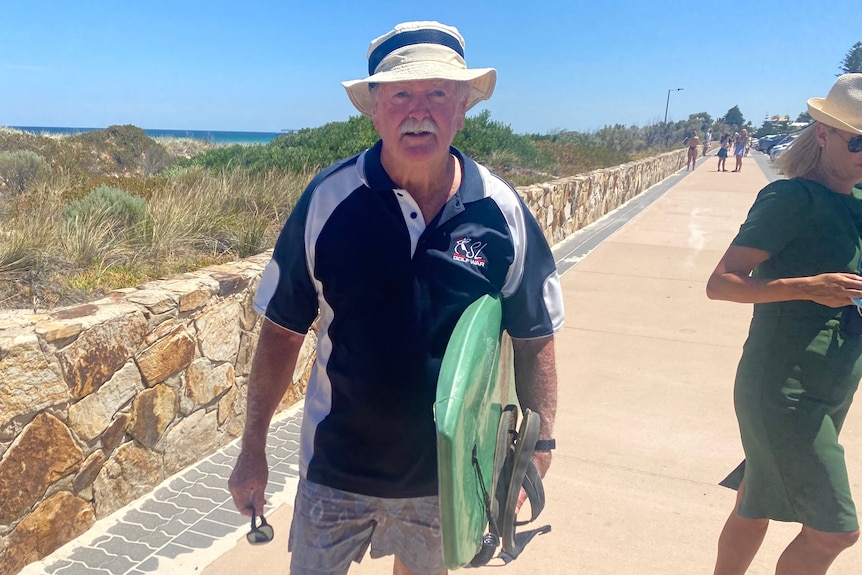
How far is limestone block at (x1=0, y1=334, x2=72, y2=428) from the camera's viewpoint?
2.58m

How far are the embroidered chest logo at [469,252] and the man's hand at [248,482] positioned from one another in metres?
0.78

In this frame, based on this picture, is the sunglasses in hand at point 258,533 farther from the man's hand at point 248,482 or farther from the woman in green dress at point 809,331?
the woman in green dress at point 809,331

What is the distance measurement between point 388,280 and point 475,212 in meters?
0.28

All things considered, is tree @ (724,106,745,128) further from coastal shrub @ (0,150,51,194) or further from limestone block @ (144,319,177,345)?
limestone block @ (144,319,177,345)

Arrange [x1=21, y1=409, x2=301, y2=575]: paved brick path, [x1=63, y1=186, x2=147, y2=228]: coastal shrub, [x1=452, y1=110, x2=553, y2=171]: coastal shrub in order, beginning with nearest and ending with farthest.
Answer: [x1=21, y1=409, x2=301, y2=575]: paved brick path
[x1=63, y1=186, x2=147, y2=228]: coastal shrub
[x1=452, y1=110, x2=553, y2=171]: coastal shrub

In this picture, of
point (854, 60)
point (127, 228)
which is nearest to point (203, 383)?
point (127, 228)

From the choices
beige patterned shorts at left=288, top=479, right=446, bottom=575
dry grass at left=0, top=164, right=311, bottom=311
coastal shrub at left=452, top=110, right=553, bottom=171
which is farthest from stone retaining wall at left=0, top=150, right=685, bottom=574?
coastal shrub at left=452, top=110, right=553, bottom=171

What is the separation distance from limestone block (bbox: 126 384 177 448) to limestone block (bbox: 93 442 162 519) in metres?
0.06

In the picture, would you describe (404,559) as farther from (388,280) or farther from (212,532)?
(212,532)

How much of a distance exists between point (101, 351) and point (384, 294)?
1761 millimetres

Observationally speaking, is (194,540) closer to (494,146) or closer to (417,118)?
(417,118)

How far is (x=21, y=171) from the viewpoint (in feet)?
28.5

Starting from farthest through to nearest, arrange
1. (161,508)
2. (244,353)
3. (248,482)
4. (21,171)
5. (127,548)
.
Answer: (21,171) < (244,353) < (161,508) < (127,548) < (248,482)

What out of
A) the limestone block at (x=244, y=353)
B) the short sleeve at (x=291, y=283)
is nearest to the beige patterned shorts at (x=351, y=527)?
the short sleeve at (x=291, y=283)
